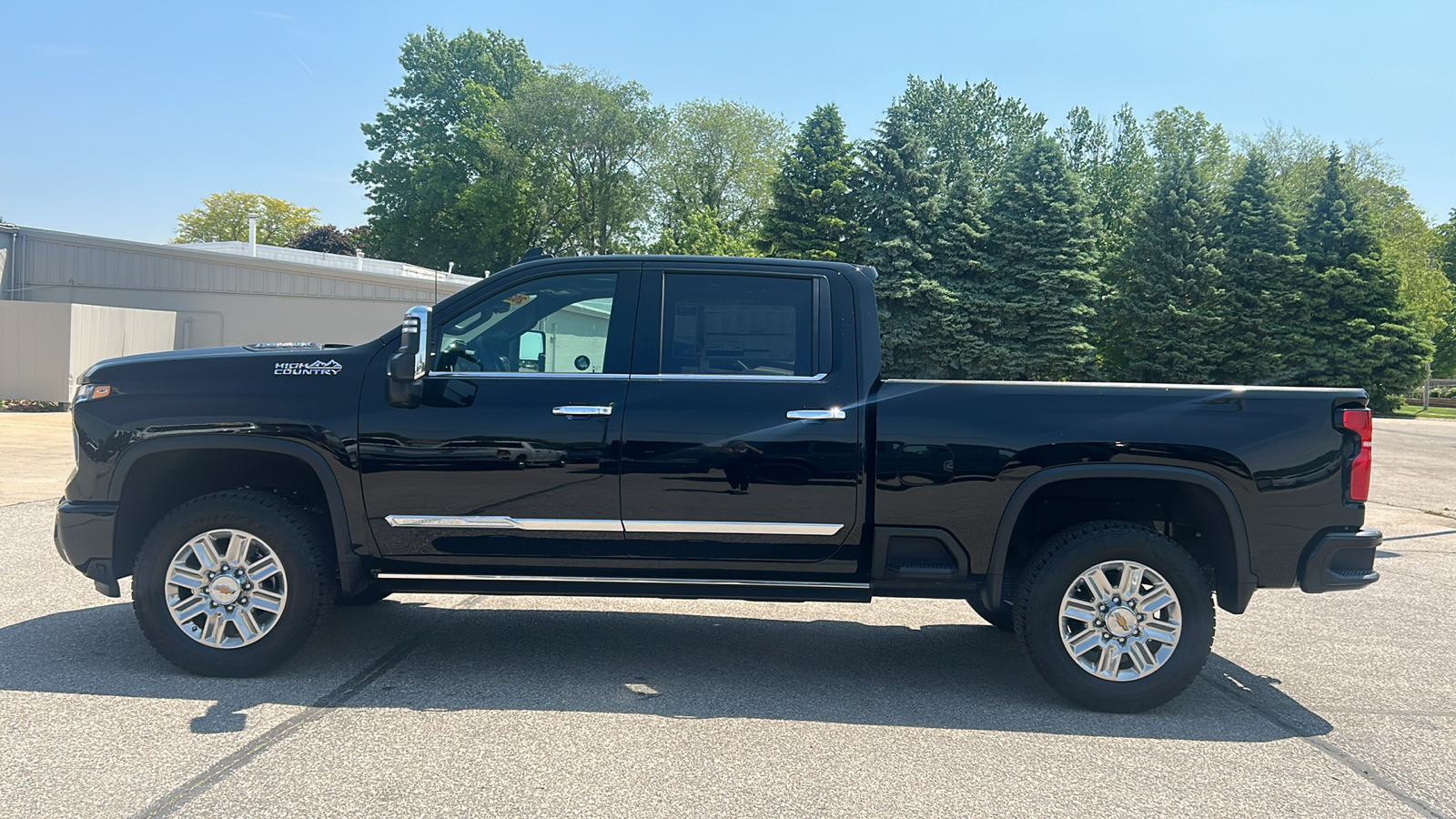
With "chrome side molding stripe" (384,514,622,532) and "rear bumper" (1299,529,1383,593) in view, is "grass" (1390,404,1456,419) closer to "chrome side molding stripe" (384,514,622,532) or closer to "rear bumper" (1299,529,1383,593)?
"rear bumper" (1299,529,1383,593)

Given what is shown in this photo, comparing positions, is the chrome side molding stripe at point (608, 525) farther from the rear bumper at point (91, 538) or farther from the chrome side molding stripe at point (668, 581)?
the rear bumper at point (91, 538)

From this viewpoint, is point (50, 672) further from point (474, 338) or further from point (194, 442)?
point (474, 338)

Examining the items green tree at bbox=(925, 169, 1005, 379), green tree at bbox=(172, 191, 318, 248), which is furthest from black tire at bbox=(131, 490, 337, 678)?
green tree at bbox=(172, 191, 318, 248)

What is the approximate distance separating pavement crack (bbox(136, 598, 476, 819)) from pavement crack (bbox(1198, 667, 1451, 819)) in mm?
4119

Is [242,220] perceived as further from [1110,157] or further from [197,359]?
[197,359]

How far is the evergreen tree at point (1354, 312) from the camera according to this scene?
35844mm

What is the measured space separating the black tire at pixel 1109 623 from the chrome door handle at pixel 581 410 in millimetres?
2112

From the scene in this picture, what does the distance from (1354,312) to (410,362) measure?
4018 centimetres

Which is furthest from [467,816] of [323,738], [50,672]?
[50,672]

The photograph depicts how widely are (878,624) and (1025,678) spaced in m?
1.21

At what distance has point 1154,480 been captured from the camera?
4.63 m

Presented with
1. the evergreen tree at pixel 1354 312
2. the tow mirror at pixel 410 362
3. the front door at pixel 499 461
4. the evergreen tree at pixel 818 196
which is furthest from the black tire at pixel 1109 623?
the evergreen tree at pixel 1354 312

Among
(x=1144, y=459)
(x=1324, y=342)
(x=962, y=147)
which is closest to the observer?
(x=1144, y=459)

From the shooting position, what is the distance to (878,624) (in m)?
6.11
